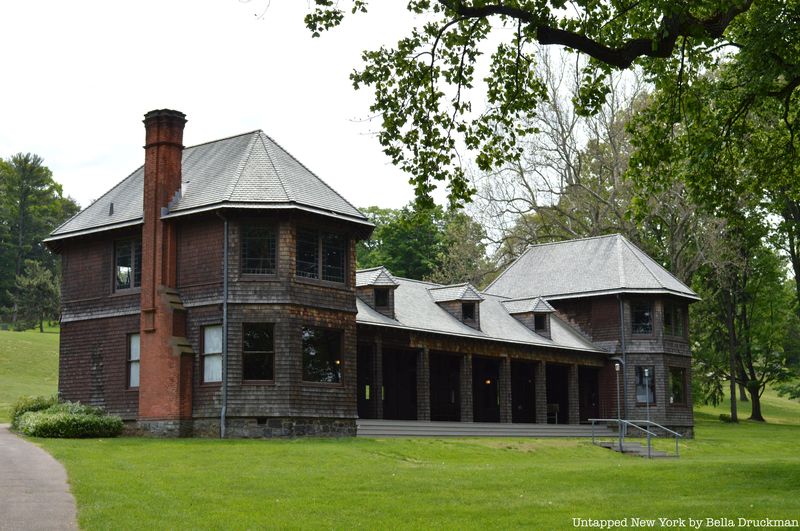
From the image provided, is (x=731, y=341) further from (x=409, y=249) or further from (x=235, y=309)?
(x=235, y=309)

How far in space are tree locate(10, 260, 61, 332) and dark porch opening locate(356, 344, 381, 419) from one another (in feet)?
153

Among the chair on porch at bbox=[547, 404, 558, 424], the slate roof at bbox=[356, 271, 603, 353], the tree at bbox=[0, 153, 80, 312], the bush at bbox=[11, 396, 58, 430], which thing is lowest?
the chair on porch at bbox=[547, 404, 558, 424]

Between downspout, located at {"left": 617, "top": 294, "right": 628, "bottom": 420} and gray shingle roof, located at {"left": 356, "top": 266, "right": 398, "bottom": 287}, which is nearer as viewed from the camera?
gray shingle roof, located at {"left": 356, "top": 266, "right": 398, "bottom": 287}

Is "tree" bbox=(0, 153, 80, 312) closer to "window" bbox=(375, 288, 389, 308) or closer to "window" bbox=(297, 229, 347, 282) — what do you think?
"window" bbox=(375, 288, 389, 308)

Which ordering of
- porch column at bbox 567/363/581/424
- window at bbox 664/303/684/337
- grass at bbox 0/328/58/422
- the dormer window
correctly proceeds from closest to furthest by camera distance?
1. porch column at bbox 567/363/581/424
2. the dormer window
3. window at bbox 664/303/684/337
4. grass at bbox 0/328/58/422

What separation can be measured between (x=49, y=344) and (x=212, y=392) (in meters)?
42.5

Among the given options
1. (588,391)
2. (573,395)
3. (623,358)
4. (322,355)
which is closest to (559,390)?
(588,391)

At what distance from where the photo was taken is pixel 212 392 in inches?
1183

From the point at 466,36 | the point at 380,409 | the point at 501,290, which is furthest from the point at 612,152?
the point at 466,36

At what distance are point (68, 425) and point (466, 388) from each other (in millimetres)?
15746

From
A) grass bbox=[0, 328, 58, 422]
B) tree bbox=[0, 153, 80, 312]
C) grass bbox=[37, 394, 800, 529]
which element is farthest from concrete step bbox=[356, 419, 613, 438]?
tree bbox=[0, 153, 80, 312]

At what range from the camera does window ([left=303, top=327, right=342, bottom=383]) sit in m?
30.8

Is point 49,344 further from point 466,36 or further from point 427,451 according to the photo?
point 466,36

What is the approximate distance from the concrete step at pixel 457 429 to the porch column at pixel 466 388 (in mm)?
803
